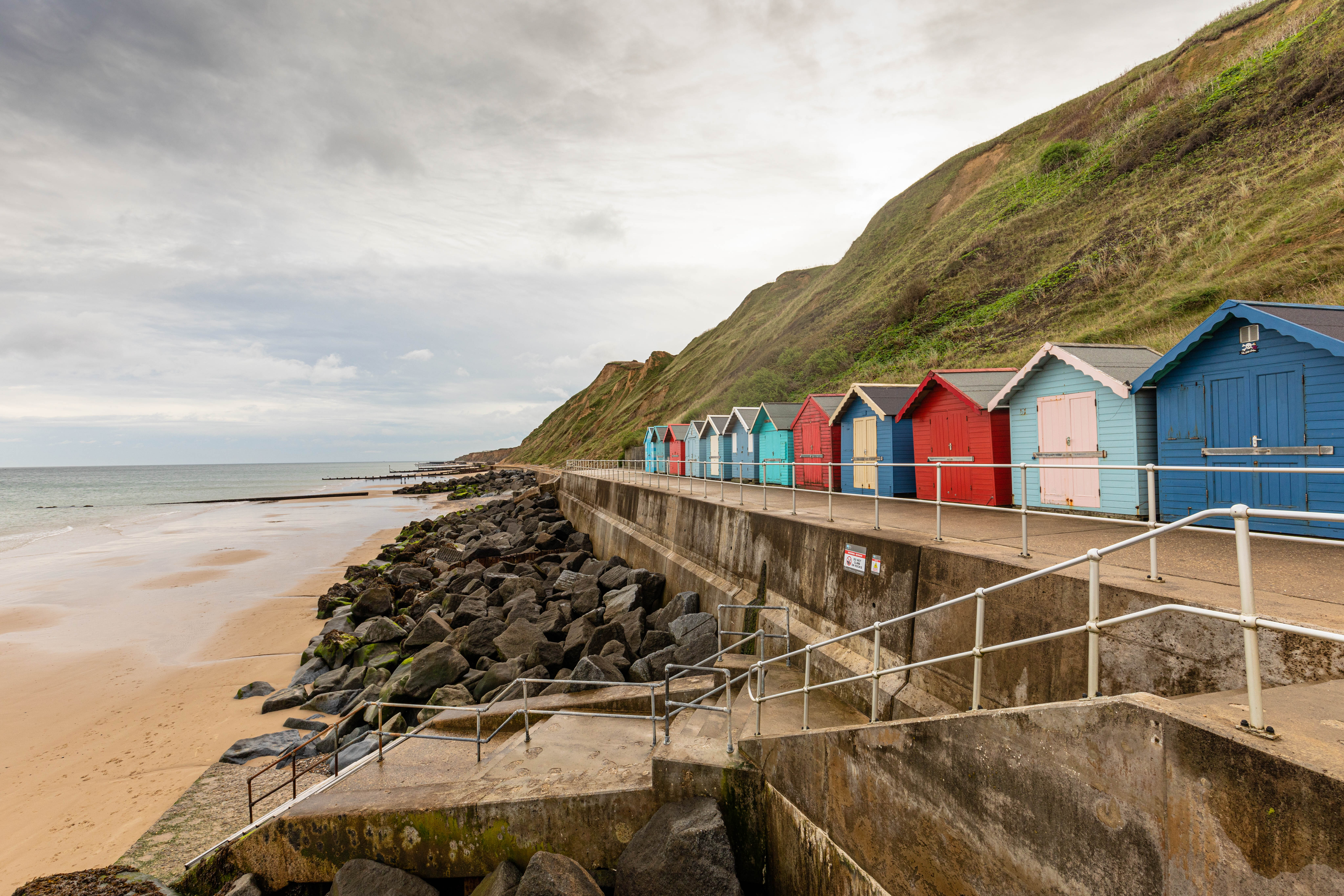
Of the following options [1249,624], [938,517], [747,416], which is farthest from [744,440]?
Result: [1249,624]

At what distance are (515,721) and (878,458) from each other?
1082cm

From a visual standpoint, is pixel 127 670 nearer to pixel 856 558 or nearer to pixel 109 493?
pixel 856 558

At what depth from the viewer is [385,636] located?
46.3ft

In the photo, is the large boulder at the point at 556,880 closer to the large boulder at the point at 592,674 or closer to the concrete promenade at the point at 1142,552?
the large boulder at the point at 592,674

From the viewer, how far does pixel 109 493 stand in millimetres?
88000

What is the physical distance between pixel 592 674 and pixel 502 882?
3.69 metres

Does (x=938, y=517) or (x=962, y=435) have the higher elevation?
(x=962, y=435)

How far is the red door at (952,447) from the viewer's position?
13.2m

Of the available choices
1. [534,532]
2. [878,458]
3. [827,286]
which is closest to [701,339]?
[827,286]

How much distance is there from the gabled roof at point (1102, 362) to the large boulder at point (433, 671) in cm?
1170

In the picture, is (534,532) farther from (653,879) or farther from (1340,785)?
(1340,785)

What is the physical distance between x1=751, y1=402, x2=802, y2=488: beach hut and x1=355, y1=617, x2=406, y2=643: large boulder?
39.0 ft

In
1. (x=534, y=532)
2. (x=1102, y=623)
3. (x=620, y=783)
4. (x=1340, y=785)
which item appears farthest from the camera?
(x=534, y=532)

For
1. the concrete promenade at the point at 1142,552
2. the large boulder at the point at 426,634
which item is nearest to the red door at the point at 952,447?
the concrete promenade at the point at 1142,552
